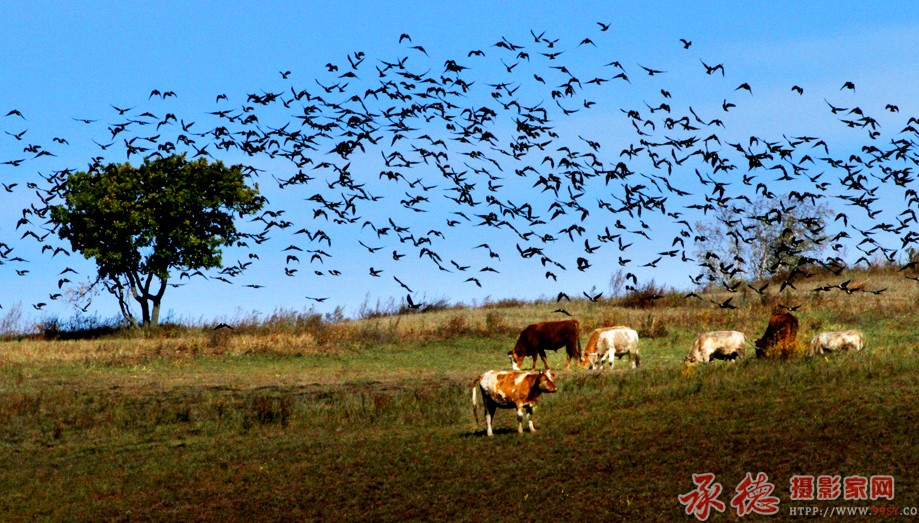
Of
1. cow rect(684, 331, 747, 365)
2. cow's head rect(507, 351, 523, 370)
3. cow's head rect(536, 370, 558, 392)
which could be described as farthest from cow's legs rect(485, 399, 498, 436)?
cow's head rect(507, 351, 523, 370)

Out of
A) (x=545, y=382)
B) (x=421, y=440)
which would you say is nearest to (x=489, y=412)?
(x=545, y=382)

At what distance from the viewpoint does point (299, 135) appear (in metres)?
23.7

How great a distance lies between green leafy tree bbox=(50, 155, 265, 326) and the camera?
234 ft

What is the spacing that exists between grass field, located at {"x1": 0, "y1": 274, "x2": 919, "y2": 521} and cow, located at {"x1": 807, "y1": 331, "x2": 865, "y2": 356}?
1870 millimetres

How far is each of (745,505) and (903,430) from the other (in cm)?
574

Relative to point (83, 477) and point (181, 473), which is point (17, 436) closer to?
point (83, 477)

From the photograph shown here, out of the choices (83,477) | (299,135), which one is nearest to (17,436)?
(83,477)

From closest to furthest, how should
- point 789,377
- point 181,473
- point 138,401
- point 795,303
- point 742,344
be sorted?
point 181,473, point 789,377, point 138,401, point 742,344, point 795,303

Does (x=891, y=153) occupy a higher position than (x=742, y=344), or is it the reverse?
(x=891, y=153)

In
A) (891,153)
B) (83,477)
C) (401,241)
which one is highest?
(891,153)

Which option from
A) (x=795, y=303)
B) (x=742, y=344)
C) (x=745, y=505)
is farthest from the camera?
(x=795, y=303)

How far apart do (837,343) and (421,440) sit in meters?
19.6

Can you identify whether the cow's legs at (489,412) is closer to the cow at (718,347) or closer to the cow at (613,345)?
the cow at (718,347)

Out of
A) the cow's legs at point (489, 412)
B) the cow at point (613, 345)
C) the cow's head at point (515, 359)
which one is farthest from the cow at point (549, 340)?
the cow's legs at point (489, 412)
